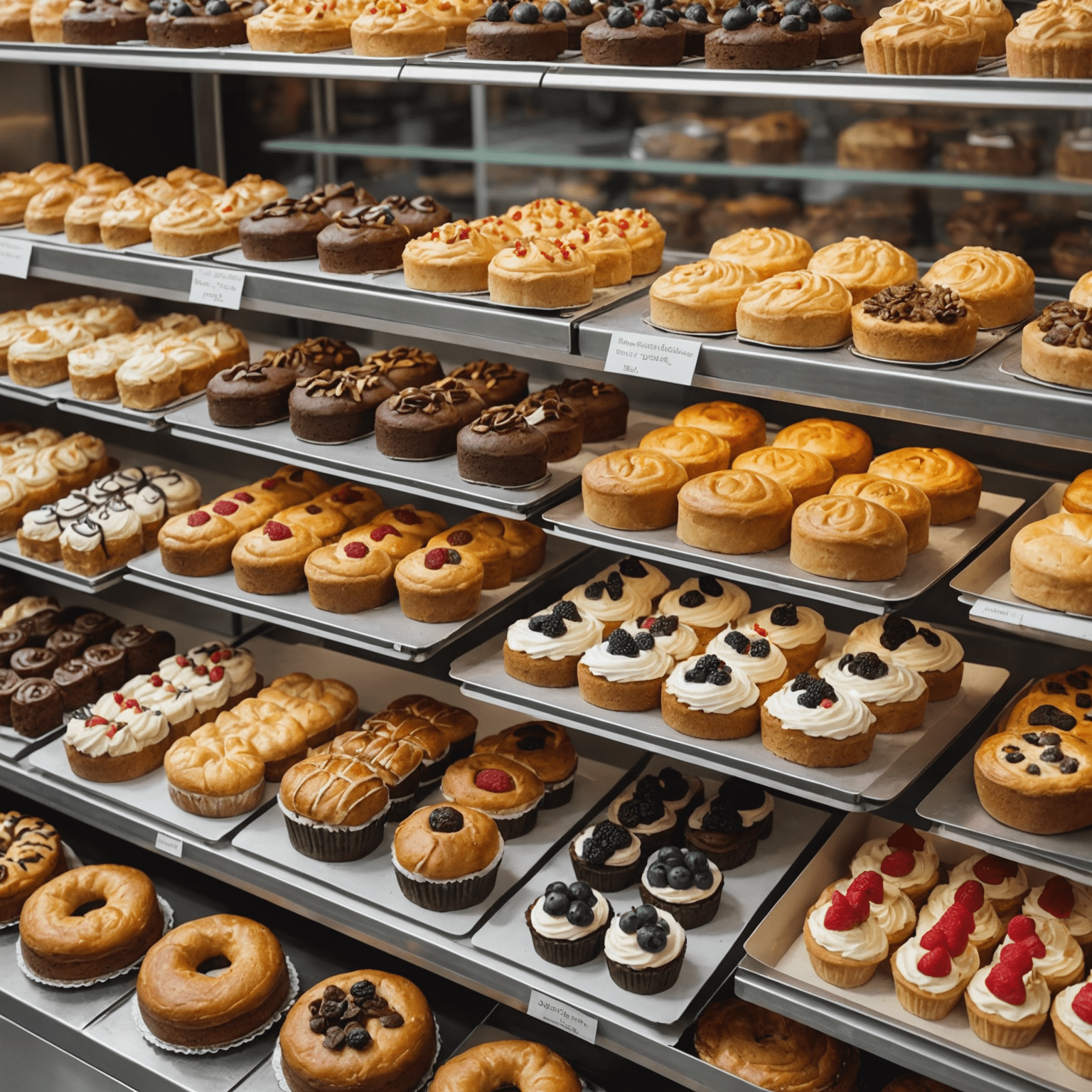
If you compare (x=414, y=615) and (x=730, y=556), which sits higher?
(x=730, y=556)

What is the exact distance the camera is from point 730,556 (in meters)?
2.97

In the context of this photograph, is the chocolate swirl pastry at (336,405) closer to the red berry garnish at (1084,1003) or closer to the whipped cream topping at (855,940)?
the whipped cream topping at (855,940)

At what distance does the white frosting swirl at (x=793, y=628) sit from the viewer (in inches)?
128

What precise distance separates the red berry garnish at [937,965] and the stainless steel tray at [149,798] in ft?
6.44

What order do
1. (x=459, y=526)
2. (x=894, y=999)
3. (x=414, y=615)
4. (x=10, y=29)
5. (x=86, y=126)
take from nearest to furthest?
1. (x=894, y=999)
2. (x=414, y=615)
3. (x=459, y=526)
4. (x=10, y=29)
5. (x=86, y=126)

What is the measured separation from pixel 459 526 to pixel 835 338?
4.45 ft

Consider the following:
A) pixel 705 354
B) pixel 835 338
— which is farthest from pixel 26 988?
pixel 835 338

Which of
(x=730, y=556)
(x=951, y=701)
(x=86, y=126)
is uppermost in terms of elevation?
(x=86, y=126)

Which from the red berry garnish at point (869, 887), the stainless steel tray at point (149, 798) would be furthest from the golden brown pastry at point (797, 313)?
the stainless steel tray at point (149, 798)

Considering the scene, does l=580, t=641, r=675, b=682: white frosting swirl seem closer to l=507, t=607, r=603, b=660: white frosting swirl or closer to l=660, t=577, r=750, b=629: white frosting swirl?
l=507, t=607, r=603, b=660: white frosting swirl

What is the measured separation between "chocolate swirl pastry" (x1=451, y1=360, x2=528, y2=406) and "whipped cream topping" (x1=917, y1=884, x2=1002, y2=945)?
72.6 inches

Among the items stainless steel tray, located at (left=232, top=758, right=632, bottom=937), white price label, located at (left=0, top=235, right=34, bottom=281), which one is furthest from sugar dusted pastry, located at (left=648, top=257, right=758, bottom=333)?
white price label, located at (left=0, top=235, right=34, bottom=281)

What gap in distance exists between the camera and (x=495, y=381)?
3.84m

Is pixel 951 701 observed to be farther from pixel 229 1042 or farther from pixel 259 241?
pixel 259 241
